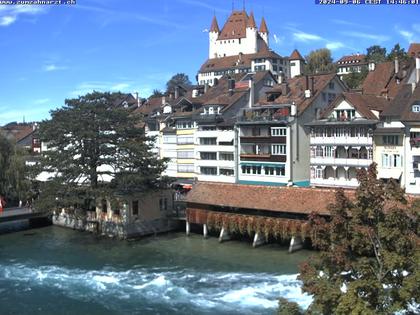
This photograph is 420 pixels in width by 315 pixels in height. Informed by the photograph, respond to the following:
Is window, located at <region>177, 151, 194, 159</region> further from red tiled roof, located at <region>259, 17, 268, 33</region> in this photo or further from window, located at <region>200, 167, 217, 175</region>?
red tiled roof, located at <region>259, 17, 268, 33</region>

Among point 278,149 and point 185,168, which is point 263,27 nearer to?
point 185,168

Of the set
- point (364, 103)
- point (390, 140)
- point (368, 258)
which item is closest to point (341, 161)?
point (390, 140)

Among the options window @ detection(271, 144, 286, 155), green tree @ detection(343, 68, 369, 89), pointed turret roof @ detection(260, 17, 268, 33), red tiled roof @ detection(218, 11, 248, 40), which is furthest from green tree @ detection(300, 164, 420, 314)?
pointed turret roof @ detection(260, 17, 268, 33)

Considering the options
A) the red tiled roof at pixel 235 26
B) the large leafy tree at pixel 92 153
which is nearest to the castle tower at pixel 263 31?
the red tiled roof at pixel 235 26

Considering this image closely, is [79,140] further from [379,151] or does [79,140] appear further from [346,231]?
[346,231]

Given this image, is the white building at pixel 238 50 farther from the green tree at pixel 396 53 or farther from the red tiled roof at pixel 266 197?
the red tiled roof at pixel 266 197

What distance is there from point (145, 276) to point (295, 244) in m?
13.1

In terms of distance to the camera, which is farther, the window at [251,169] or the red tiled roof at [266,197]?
the window at [251,169]

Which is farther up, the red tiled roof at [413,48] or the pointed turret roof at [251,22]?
the pointed turret roof at [251,22]

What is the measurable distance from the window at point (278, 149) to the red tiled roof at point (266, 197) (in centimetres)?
1366

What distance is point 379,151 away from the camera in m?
57.0

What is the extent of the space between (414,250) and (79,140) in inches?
1708

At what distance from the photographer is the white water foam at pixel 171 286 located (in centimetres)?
3284

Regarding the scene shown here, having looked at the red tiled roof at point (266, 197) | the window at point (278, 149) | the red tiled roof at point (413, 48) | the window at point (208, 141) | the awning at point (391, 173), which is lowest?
the red tiled roof at point (266, 197)
